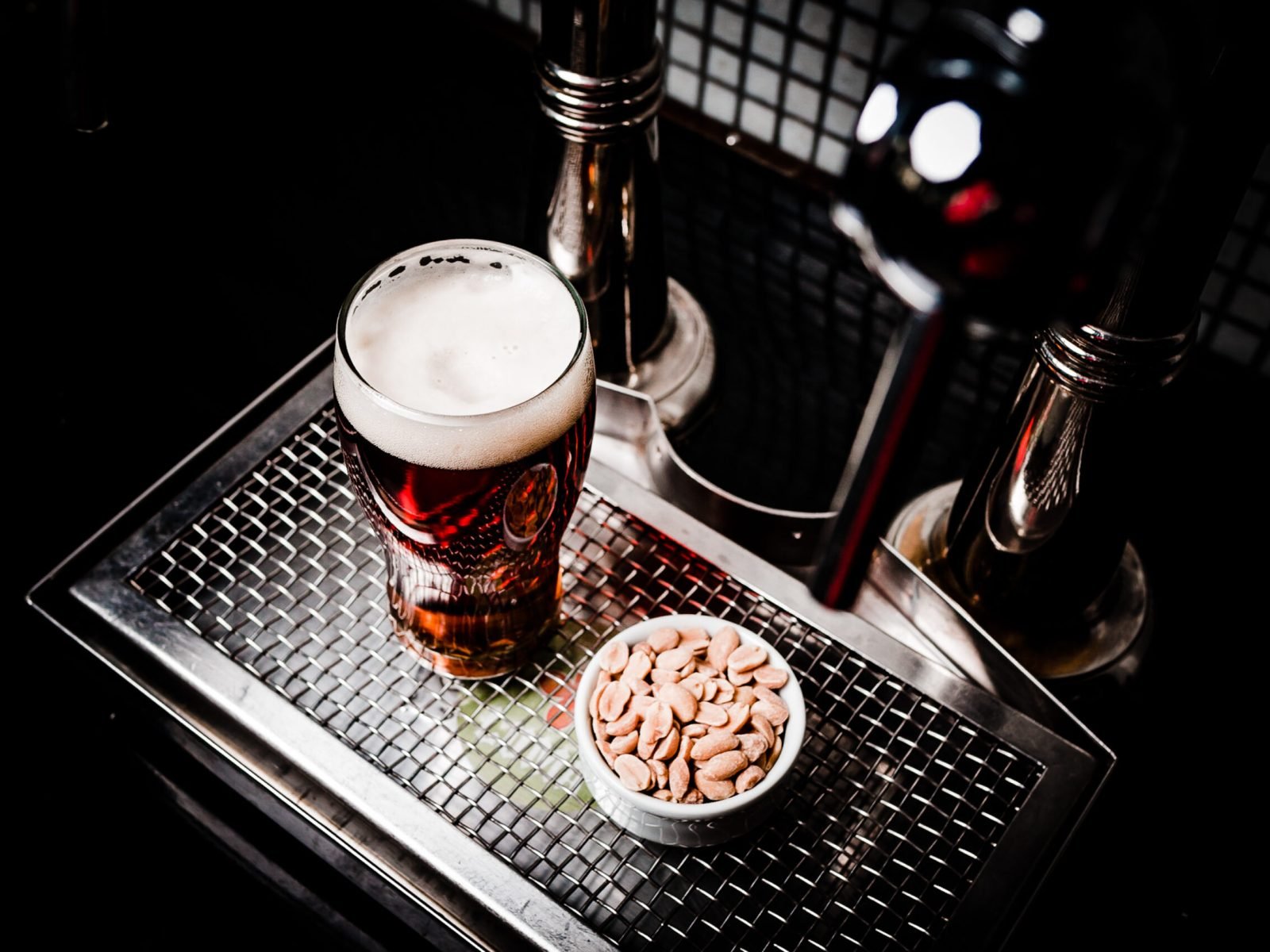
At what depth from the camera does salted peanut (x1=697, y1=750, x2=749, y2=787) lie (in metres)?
0.70

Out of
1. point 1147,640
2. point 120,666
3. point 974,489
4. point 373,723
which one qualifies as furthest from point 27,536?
point 1147,640

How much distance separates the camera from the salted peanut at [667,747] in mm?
712

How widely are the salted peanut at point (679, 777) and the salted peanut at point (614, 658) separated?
7cm

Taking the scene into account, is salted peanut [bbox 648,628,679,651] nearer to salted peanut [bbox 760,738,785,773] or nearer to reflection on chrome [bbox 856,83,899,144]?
salted peanut [bbox 760,738,785,773]

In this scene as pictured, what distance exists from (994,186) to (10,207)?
1.03 meters

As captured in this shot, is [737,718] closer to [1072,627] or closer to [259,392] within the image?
[1072,627]

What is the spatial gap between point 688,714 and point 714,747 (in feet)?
0.09

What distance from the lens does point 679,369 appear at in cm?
98

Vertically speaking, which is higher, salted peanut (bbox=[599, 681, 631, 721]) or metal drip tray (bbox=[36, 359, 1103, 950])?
salted peanut (bbox=[599, 681, 631, 721])

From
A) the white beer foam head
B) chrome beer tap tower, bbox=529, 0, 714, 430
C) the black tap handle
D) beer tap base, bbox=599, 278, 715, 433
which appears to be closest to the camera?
the black tap handle

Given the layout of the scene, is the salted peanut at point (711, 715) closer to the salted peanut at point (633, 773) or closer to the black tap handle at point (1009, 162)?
the salted peanut at point (633, 773)

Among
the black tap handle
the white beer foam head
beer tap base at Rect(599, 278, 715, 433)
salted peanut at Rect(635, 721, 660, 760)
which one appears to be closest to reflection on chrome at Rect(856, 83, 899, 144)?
the black tap handle

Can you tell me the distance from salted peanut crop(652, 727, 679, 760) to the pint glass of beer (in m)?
0.12

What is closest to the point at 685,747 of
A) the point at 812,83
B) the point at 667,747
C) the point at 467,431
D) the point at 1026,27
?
the point at 667,747
